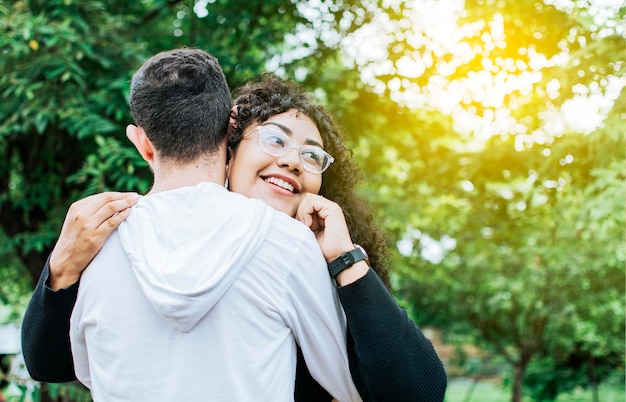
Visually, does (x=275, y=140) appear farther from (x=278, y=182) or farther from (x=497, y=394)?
(x=497, y=394)

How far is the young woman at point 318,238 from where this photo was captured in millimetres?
1643

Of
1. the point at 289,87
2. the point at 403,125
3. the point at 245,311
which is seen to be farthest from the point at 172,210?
the point at 403,125

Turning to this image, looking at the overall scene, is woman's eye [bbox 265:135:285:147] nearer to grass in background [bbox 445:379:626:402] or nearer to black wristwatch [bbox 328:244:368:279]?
black wristwatch [bbox 328:244:368:279]

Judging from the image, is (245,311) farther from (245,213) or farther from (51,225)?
(51,225)

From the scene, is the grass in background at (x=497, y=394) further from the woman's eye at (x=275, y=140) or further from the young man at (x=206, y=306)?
the young man at (x=206, y=306)

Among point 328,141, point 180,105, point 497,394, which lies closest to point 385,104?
point 328,141

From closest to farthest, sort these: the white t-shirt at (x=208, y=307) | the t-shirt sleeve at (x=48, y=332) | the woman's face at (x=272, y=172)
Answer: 1. the white t-shirt at (x=208, y=307)
2. the t-shirt sleeve at (x=48, y=332)
3. the woman's face at (x=272, y=172)

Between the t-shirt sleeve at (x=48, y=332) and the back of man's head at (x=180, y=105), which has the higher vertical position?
the back of man's head at (x=180, y=105)

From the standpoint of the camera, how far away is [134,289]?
159 cm

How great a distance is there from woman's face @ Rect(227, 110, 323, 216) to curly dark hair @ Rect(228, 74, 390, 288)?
54mm

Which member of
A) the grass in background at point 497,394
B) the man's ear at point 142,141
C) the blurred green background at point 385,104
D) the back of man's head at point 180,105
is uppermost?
the back of man's head at point 180,105

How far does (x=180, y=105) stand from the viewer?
1.83m

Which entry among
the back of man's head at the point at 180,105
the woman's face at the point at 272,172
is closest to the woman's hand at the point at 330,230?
the woman's face at the point at 272,172

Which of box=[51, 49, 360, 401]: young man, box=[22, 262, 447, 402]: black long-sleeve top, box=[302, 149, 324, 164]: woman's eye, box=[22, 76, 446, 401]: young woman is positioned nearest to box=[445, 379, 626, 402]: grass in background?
box=[22, 76, 446, 401]: young woman
